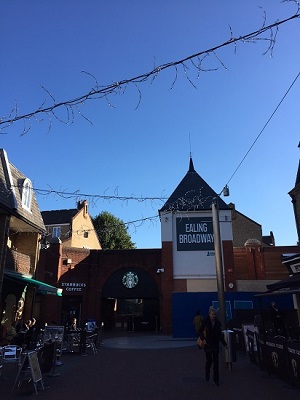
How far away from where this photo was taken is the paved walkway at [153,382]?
6895mm

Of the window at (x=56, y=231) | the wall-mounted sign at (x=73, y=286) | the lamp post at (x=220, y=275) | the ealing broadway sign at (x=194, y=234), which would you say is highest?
the window at (x=56, y=231)

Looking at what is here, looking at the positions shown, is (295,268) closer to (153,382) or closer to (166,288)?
(166,288)

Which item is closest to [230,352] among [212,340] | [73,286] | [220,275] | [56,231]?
[212,340]

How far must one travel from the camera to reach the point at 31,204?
19.0 meters

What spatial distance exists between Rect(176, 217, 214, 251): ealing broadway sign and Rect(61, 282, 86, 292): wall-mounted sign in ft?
26.3

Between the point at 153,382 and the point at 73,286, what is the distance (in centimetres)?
1918

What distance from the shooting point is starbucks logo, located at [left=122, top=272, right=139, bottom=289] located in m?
26.6

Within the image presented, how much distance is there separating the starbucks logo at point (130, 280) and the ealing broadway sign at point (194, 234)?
4342 mm

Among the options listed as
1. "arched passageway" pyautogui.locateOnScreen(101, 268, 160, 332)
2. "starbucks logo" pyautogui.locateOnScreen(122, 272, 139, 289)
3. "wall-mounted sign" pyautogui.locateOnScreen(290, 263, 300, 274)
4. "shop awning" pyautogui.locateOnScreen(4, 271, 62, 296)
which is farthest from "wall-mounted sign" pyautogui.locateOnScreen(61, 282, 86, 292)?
"wall-mounted sign" pyautogui.locateOnScreen(290, 263, 300, 274)

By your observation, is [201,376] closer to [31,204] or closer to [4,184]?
[4,184]

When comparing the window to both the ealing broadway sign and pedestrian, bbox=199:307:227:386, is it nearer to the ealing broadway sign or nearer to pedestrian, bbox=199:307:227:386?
the ealing broadway sign

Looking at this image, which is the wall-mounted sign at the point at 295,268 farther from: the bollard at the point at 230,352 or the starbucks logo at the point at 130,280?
the starbucks logo at the point at 130,280

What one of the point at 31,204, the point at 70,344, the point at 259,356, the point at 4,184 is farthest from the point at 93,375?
the point at 31,204

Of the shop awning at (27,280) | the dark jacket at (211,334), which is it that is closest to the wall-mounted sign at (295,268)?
the dark jacket at (211,334)
